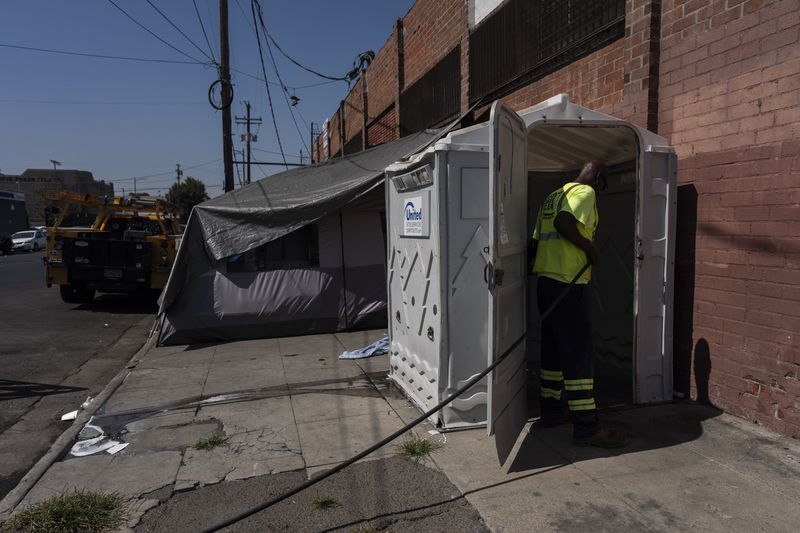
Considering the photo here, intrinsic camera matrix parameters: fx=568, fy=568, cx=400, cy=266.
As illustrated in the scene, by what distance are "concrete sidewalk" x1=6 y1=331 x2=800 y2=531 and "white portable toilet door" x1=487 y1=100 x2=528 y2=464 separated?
1.24 ft

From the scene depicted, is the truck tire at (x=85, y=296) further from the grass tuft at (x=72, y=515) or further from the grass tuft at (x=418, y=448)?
the grass tuft at (x=418, y=448)

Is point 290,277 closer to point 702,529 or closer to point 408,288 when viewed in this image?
point 408,288

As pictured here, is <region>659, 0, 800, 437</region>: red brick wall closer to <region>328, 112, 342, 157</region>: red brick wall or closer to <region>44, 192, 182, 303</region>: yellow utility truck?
<region>44, 192, 182, 303</region>: yellow utility truck

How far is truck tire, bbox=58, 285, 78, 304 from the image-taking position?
511 inches

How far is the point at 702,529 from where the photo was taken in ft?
9.97

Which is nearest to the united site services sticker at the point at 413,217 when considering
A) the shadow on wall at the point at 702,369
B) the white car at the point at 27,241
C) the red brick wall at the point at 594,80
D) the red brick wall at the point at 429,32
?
the red brick wall at the point at 594,80

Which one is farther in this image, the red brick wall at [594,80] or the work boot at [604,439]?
the red brick wall at [594,80]

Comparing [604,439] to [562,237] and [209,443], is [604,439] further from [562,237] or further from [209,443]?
[209,443]

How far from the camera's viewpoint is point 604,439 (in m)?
4.09

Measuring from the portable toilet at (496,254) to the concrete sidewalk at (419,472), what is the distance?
1.12 feet

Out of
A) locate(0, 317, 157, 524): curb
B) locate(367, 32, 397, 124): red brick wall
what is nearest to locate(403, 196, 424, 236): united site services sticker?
locate(0, 317, 157, 524): curb

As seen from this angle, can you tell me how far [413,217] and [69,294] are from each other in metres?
11.2

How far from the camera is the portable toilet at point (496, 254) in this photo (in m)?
3.85

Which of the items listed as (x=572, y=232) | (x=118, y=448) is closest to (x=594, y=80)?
(x=572, y=232)
